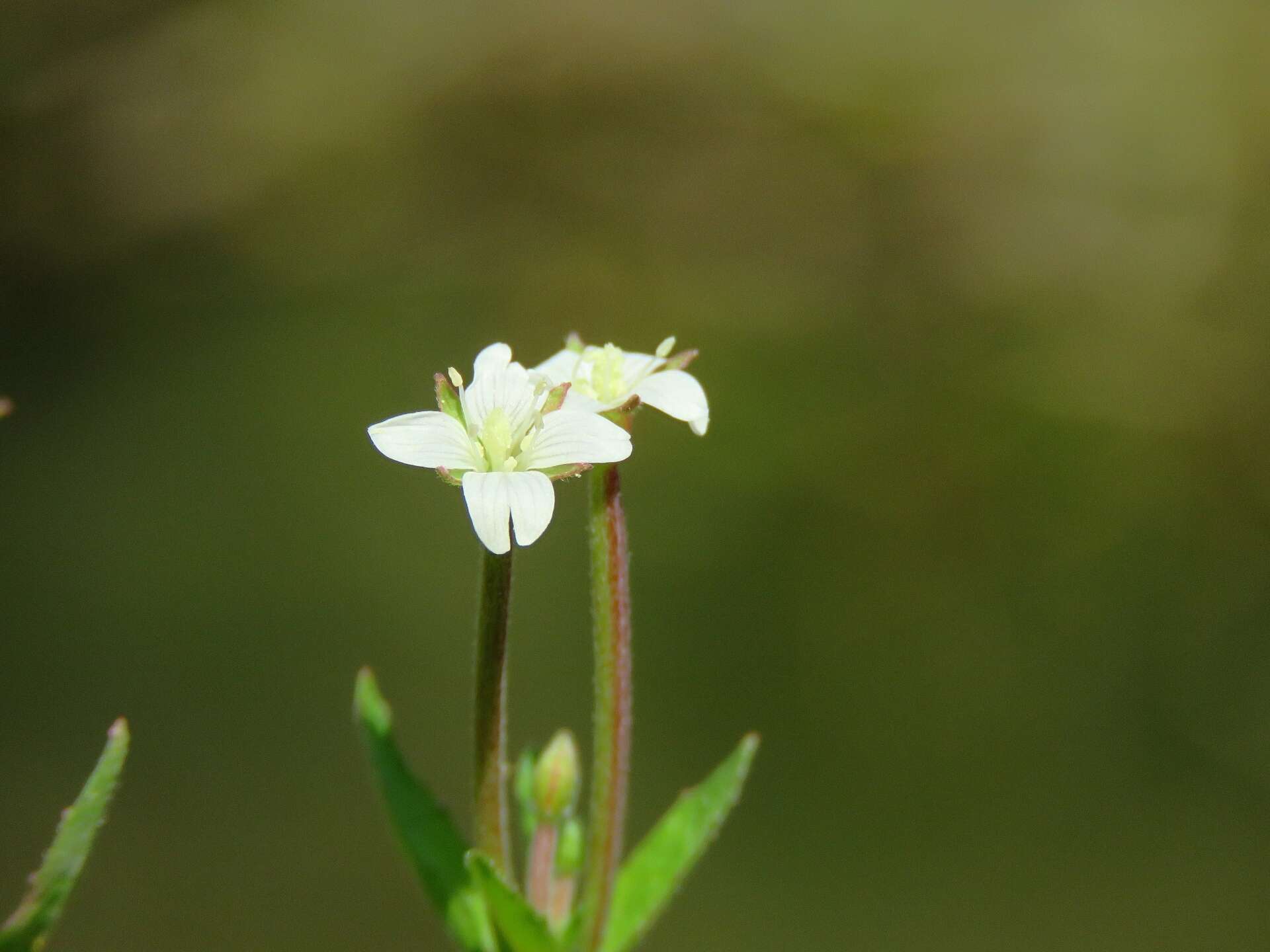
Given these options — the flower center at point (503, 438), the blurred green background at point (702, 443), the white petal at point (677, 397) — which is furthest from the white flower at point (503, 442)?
the blurred green background at point (702, 443)

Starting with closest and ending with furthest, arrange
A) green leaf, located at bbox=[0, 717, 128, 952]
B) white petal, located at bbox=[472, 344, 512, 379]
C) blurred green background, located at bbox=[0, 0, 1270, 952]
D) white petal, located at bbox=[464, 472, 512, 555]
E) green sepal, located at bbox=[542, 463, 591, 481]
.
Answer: green leaf, located at bbox=[0, 717, 128, 952], white petal, located at bbox=[464, 472, 512, 555], green sepal, located at bbox=[542, 463, 591, 481], white petal, located at bbox=[472, 344, 512, 379], blurred green background, located at bbox=[0, 0, 1270, 952]

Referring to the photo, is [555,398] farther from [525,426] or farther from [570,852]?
[570,852]

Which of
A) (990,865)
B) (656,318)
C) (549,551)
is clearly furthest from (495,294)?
(990,865)

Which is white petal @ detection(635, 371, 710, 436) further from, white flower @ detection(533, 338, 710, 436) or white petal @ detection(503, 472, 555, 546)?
white petal @ detection(503, 472, 555, 546)

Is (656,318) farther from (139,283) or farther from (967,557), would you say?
(139,283)

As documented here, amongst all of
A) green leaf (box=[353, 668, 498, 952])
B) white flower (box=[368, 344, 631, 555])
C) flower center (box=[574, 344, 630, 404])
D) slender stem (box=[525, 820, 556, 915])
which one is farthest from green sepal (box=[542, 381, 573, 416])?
slender stem (box=[525, 820, 556, 915])
